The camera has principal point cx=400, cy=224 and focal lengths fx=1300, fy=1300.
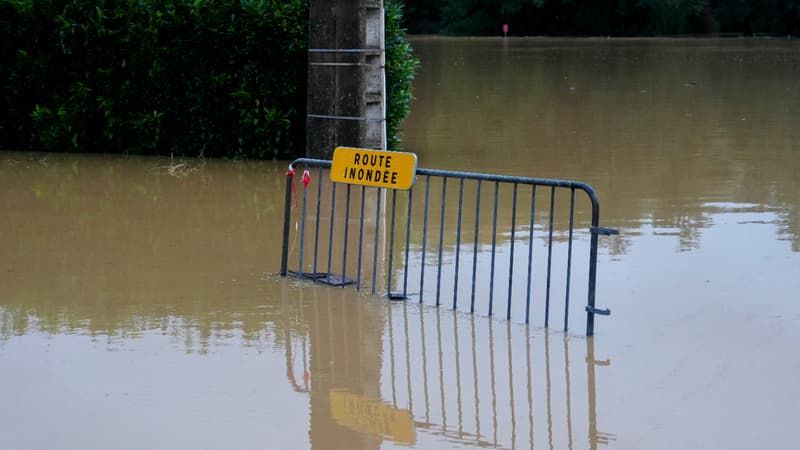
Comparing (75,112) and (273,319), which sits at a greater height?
(75,112)

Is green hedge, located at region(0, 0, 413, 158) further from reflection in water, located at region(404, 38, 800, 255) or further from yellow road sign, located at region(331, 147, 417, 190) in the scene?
yellow road sign, located at region(331, 147, 417, 190)

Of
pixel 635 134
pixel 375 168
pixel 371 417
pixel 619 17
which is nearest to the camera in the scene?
pixel 371 417

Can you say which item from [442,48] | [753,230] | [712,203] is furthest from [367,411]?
[442,48]

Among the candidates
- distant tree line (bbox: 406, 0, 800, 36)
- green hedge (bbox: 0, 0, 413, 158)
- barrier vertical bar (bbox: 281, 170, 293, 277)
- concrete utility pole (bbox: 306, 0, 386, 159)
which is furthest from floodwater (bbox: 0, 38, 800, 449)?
distant tree line (bbox: 406, 0, 800, 36)

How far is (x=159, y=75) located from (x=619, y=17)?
69.8 meters

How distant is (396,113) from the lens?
15695 millimetres

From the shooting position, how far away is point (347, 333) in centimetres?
859

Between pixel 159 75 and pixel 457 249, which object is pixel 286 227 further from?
pixel 159 75

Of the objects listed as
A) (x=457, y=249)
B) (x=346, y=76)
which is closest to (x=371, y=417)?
(x=457, y=249)

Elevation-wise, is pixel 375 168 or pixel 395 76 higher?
pixel 395 76

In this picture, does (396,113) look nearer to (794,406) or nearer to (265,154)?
(265,154)

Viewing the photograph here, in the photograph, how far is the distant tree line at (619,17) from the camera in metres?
77.1

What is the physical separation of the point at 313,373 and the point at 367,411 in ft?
2.46

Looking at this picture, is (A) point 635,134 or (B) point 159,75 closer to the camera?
(B) point 159,75
